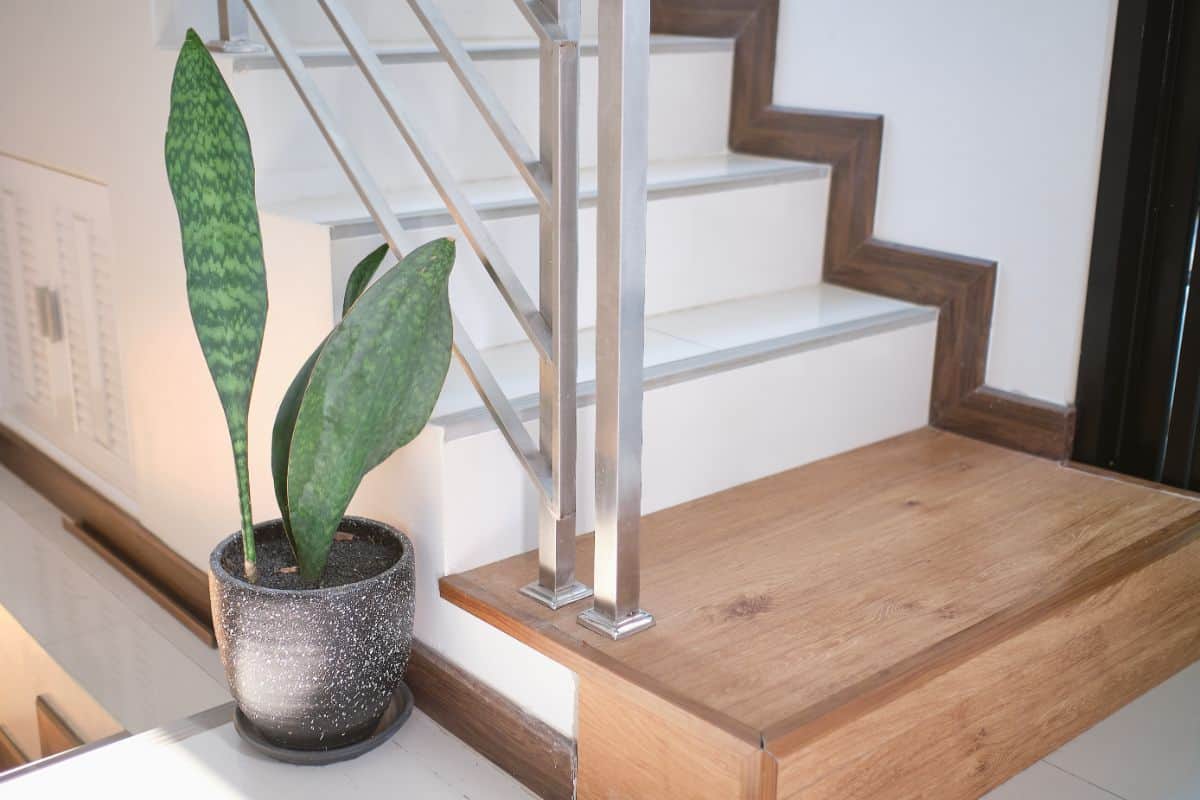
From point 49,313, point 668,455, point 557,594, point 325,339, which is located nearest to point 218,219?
point 325,339

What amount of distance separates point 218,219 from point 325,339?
0.15 metres

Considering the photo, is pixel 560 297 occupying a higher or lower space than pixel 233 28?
lower

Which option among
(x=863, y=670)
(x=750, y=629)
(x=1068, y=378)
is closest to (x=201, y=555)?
(x=750, y=629)

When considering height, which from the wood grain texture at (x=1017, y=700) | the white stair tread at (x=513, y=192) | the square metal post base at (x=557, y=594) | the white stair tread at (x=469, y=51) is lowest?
the wood grain texture at (x=1017, y=700)

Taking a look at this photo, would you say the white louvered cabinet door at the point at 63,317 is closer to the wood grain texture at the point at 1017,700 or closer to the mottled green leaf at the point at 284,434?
the mottled green leaf at the point at 284,434

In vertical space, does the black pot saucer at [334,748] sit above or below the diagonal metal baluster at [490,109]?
below

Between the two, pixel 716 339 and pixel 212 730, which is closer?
pixel 212 730

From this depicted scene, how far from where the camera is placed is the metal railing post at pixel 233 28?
1.56m

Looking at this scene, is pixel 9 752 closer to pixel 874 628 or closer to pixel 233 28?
pixel 233 28

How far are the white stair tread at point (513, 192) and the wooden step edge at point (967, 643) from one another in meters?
0.70

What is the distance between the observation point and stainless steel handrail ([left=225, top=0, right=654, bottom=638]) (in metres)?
1.11

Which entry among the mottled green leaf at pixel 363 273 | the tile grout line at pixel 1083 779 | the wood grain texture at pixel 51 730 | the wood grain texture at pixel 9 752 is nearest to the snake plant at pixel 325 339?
the mottled green leaf at pixel 363 273

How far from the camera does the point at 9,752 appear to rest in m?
1.66

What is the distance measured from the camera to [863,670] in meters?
1.17
